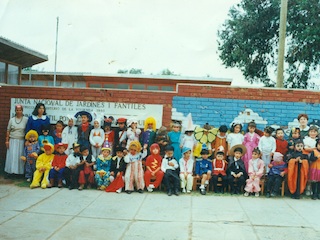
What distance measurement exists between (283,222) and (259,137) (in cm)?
298

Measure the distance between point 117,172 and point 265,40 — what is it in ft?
37.6

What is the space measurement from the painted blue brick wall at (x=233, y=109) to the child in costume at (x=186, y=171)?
1.18 meters

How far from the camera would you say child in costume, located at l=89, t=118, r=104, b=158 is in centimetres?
809

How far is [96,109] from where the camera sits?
885 cm

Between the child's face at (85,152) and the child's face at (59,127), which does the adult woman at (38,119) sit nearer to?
the child's face at (59,127)

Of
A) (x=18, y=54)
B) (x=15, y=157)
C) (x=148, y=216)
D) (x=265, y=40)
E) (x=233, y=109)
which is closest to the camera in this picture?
(x=148, y=216)

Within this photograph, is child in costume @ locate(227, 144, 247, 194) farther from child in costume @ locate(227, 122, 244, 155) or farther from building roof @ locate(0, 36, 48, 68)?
building roof @ locate(0, 36, 48, 68)

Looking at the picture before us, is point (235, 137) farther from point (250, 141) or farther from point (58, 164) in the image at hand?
point (58, 164)

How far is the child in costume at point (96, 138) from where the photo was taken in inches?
318

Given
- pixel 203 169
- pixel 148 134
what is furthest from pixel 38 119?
pixel 203 169

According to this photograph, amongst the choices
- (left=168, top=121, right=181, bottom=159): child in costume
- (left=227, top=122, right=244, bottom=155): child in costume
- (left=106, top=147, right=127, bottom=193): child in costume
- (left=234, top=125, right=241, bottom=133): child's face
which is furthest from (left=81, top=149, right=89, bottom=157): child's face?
(left=234, top=125, right=241, bottom=133): child's face

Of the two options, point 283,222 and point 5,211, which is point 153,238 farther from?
point 5,211

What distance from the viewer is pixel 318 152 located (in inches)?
293

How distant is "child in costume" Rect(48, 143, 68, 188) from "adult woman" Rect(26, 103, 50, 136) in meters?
0.83
